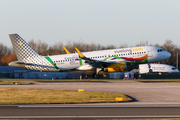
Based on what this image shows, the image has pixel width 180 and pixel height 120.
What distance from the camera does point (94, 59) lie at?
48.1 metres

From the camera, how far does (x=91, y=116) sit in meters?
12.7

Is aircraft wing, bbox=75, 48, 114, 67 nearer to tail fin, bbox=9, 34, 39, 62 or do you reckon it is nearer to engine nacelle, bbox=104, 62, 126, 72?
engine nacelle, bbox=104, 62, 126, 72

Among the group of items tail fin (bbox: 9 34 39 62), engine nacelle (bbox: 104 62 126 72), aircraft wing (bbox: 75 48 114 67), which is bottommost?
engine nacelle (bbox: 104 62 126 72)

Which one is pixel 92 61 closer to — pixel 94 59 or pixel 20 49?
pixel 94 59

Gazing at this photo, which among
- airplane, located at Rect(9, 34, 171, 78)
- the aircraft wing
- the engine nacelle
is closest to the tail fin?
airplane, located at Rect(9, 34, 171, 78)

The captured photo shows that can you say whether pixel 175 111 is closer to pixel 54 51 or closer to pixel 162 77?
pixel 162 77

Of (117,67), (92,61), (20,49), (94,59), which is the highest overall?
(20,49)

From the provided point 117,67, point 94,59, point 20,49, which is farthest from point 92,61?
point 20,49

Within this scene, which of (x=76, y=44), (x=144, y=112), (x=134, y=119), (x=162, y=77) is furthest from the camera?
(x=76, y=44)

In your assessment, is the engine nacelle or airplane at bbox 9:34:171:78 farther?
airplane at bbox 9:34:171:78

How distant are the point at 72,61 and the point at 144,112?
115 ft

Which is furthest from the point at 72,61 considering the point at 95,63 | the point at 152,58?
the point at 152,58

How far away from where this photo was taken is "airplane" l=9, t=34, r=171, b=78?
45.7 metres

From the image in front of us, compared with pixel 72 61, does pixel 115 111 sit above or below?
below
